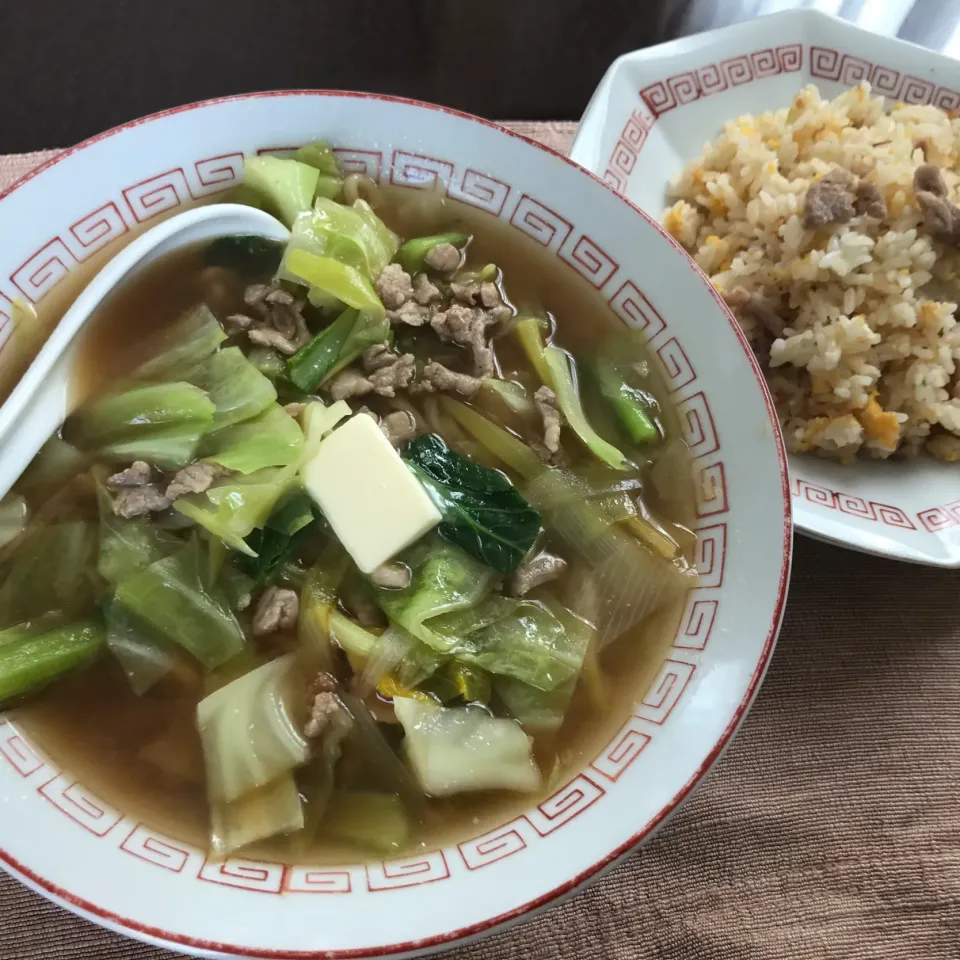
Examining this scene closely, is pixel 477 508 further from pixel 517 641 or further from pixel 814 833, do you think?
pixel 814 833

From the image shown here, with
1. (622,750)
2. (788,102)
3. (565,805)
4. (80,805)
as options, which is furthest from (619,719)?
(788,102)

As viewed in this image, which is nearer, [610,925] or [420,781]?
[420,781]

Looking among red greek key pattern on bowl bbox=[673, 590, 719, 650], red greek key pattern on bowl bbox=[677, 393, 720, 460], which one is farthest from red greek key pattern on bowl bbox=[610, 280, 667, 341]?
red greek key pattern on bowl bbox=[673, 590, 719, 650]

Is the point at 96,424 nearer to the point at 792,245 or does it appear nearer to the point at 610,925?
the point at 610,925

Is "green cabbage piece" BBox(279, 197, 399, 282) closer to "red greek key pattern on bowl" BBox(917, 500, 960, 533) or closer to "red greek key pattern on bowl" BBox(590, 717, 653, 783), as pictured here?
"red greek key pattern on bowl" BBox(590, 717, 653, 783)

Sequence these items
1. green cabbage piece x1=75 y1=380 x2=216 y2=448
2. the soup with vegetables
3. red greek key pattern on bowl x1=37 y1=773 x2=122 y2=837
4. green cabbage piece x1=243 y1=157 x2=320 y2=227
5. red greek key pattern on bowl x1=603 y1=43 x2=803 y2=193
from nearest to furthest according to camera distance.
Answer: red greek key pattern on bowl x1=37 y1=773 x2=122 y2=837 < the soup with vegetables < green cabbage piece x1=75 y1=380 x2=216 y2=448 < green cabbage piece x1=243 y1=157 x2=320 y2=227 < red greek key pattern on bowl x1=603 y1=43 x2=803 y2=193

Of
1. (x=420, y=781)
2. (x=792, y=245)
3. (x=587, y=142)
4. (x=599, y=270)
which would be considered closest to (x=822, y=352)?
(x=792, y=245)
